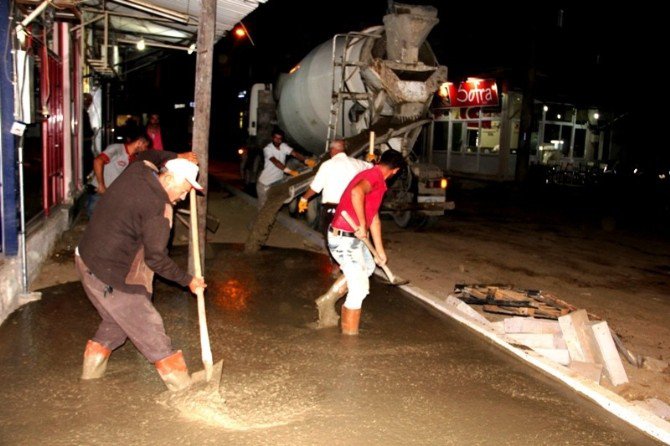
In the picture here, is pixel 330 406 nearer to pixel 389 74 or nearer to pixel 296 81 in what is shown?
pixel 389 74

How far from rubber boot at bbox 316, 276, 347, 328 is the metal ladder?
514 cm

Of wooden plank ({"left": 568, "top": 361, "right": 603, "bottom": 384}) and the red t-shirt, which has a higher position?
the red t-shirt

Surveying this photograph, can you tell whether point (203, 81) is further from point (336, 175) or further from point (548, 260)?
point (548, 260)

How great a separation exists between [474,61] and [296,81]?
13537mm

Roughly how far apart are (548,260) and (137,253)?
291 inches

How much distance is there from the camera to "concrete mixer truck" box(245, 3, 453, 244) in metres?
9.21

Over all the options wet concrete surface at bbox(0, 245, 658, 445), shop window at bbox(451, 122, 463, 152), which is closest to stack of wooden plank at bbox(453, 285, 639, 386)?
wet concrete surface at bbox(0, 245, 658, 445)

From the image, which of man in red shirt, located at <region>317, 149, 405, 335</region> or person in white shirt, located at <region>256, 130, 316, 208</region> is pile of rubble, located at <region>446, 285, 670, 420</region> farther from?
person in white shirt, located at <region>256, 130, 316, 208</region>

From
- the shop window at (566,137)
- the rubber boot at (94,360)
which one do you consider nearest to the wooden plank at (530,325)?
the rubber boot at (94,360)

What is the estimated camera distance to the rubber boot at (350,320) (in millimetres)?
5148

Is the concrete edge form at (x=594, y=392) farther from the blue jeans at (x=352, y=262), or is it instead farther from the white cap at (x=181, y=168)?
the white cap at (x=181, y=168)

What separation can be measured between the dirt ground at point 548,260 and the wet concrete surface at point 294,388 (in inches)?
44.3

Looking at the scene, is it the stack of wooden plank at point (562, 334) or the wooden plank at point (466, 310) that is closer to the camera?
the stack of wooden plank at point (562, 334)

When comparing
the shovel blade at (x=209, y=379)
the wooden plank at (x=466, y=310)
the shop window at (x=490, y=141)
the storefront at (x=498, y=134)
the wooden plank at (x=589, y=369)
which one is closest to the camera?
the shovel blade at (x=209, y=379)
